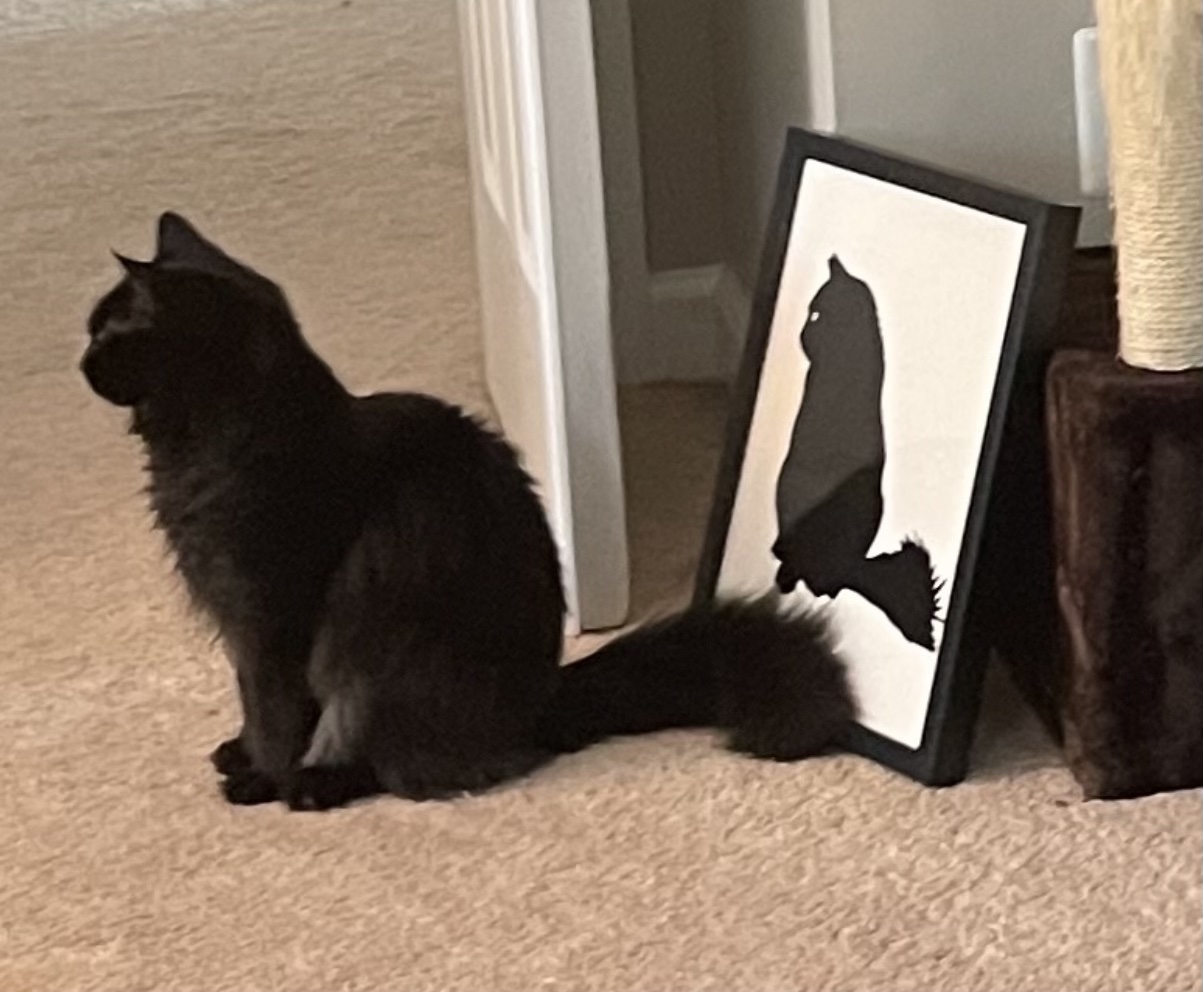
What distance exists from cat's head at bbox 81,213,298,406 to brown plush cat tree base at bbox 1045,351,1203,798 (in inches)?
23.5

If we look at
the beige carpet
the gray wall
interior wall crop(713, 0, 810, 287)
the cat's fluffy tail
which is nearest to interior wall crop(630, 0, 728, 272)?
interior wall crop(713, 0, 810, 287)

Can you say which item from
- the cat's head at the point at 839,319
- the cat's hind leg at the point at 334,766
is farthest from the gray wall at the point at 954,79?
the cat's hind leg at the point at 334,766

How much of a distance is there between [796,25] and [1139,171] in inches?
18.9

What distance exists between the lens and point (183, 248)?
170 cm

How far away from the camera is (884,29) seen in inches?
73.1

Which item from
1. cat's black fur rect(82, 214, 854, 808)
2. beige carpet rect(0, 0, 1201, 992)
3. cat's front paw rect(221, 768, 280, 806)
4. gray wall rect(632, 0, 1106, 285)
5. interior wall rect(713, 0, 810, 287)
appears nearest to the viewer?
beige carpet rect(0, 0, 1201, 992)

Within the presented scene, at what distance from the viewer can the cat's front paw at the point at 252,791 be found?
1750mm

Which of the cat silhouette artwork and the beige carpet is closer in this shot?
the beige carpet

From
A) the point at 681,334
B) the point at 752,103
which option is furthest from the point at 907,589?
the point at 681,334

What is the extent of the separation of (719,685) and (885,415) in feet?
0.84

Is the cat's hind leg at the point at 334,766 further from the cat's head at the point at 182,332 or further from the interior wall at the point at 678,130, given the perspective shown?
the interior wall at the point at 678,130

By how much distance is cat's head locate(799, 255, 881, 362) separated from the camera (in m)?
1.80

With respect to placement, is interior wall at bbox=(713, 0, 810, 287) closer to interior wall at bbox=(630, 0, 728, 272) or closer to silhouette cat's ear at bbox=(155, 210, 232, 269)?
interior wall at bbox=(630, 0, 728, 272)

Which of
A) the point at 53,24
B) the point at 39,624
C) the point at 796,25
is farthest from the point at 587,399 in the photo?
the point at 53,24
